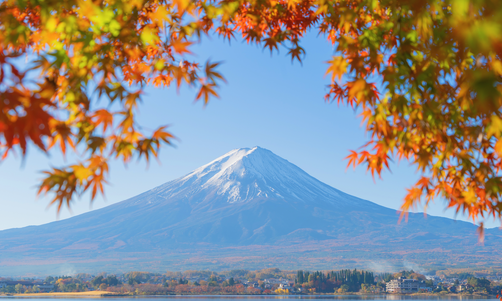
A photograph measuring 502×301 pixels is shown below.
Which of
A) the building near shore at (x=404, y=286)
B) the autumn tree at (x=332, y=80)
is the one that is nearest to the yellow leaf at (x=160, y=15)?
the autumn tree at (x=332, y=80)

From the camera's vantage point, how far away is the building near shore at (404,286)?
13125 cm

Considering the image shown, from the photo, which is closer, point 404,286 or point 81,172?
point 81,172

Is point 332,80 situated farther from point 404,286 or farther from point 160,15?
point 404,286

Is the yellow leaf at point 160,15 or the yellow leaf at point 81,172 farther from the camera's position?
the yellow leaf at point 160,15

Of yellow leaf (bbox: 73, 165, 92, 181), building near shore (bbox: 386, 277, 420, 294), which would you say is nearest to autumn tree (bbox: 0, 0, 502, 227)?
yellow leaf (bbox: 73, 165, 92, 181)

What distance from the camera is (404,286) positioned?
13275 centimetres

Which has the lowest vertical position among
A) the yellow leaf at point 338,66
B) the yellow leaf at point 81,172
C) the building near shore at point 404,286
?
the building near shore at point 404,286

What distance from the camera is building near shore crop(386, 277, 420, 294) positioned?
131 m

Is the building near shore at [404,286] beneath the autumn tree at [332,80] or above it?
beneath

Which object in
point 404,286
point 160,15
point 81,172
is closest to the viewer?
point 81,172

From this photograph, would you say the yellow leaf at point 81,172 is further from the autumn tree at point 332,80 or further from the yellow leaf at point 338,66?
the yellow leaf at point 338,66

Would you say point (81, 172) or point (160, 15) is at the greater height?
point (160, 15)

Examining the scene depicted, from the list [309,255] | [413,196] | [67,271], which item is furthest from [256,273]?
[413,196]

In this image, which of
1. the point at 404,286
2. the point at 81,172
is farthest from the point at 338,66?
the point at 404,286
